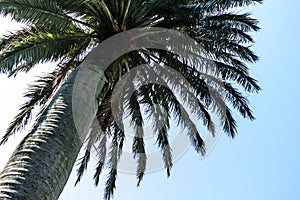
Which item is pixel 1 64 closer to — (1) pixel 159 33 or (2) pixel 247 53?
(1) pixel 159 33

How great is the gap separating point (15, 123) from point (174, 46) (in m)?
4.19

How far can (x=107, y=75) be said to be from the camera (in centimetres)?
785

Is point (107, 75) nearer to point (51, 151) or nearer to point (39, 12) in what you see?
point (39, 12)

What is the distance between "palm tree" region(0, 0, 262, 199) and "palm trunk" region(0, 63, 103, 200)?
1 cm

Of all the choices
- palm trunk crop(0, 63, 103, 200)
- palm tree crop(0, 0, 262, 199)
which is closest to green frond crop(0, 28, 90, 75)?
palm tree crop(0, 0, 262, 199)

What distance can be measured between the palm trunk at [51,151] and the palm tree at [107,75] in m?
0.01

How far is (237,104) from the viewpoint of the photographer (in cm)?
1007

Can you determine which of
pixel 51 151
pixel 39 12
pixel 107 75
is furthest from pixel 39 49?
pixel 51 151

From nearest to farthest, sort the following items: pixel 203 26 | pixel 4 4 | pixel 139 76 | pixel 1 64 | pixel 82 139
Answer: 1. pixel 82 139
2. pixel 4 4
3. pixel 1 64
4. pixel 203 26
5. pixel 139 76

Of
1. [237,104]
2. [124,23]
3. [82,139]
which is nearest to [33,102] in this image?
[124,23]

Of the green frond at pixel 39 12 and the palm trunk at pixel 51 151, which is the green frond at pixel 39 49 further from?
the palm trunk at pixel 51 151

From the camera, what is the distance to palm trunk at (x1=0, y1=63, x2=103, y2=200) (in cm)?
465

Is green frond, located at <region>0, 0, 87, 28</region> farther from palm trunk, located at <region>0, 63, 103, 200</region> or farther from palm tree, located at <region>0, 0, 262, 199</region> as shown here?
palm trunk, located at <region>0, 63, 103, 200</region>

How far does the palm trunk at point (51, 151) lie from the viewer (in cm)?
465
